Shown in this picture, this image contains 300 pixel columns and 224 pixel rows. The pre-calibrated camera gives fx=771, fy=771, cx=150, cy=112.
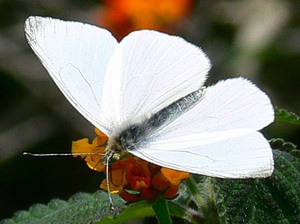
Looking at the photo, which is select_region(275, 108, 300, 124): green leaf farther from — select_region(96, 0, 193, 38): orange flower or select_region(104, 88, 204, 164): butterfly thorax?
select_region(96, 0, 193, 38): orange flower

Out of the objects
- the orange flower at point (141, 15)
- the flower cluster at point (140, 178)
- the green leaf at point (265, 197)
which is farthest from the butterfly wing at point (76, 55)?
the orange flower at point (141, 15)

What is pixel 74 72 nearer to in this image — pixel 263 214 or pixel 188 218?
pixel 188 218

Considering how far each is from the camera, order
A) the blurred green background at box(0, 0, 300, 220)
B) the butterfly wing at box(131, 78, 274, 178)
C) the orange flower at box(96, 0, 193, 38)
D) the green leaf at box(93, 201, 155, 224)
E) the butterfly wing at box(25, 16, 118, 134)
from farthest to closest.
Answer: the orange flower at box(96, 0, 193, 38), the blurred green background at box(0, 0, 300, 220), the butterfly wing at box(25, 16, 118, 134), the green leaf at box(93, 201, 155, 224), the butterfly wing at box(131, 78, 274, 178)

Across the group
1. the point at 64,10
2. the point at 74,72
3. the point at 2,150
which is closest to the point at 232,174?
the point at 74,72

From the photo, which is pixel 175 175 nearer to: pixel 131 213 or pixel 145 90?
pixel 131 213

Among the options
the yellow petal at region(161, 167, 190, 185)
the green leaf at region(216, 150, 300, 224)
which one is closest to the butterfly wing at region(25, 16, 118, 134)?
the yellow petal at region(161, 167, 190, 185)
